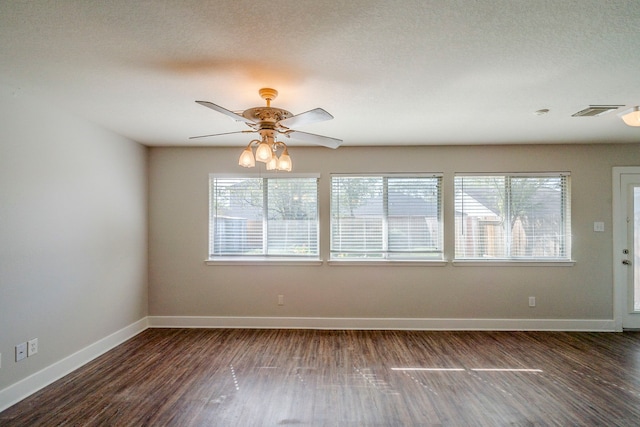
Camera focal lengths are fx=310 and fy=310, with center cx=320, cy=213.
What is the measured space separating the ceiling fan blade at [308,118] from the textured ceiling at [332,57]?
12.8 inches

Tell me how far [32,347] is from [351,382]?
2694 mm

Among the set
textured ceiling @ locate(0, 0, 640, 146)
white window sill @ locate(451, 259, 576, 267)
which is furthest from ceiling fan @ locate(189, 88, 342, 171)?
white window sill @ locate(451, 259, 576, 267)

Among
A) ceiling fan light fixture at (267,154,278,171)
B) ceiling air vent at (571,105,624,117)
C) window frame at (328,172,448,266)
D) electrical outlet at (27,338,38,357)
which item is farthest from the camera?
window frame at (328,172,448,266)

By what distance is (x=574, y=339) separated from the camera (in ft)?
12.3

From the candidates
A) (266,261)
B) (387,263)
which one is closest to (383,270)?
(387,263)

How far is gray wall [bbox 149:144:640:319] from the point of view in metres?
4.02

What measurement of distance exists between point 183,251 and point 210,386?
6.60 feet

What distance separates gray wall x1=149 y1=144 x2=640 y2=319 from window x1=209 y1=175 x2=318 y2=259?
0.15 m

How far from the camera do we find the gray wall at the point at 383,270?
13.2ft

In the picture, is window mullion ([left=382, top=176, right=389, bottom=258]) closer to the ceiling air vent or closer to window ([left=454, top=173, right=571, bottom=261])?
window ([left=454, top=173, right=571, bottom=261])

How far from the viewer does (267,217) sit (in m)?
4.22

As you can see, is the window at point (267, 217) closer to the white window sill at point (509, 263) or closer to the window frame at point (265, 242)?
the window frame at point (265, 242)

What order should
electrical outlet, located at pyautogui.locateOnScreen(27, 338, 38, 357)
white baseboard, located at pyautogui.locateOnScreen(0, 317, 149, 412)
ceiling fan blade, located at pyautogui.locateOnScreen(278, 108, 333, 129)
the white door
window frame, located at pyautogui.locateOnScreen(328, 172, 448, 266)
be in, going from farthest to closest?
window frame, located at pyautogui.locateOnScreen(328, 172, 448, 266) < the white door < electrical outlet, located at pyautogui.locateOnScreen(27, 338, 38, 357) < white baseboard, located at pyautogui.locateOnScreen(0, 317, 149, 412) < ceiling fan blade, located at pyautogui.locateOnScreen(278, 108, 333, 129)

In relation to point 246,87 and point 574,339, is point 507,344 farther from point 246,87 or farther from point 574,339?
point 246,87
